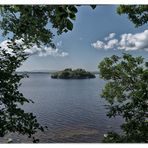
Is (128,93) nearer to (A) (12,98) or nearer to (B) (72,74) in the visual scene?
(B) (72,74)

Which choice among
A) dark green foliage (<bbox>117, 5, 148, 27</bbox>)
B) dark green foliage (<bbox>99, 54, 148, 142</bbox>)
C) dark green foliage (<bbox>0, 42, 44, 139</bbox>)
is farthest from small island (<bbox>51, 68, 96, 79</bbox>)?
dark green foliage (<bbox>117, 5, 148, 27</bbox>)

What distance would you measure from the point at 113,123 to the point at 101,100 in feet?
0.78

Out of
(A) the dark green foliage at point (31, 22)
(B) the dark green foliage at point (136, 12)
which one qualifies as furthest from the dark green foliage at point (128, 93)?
(A) the dark green foliage at point (31, 22)

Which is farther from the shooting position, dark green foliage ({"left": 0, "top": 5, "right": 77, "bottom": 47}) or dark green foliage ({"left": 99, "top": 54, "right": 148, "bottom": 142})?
dark green foliage ({"left": 99, "top": 54, "right": 148, "bottom": 142})

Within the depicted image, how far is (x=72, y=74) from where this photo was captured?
287cm

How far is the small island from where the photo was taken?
2.83 metres

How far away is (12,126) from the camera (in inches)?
90.9

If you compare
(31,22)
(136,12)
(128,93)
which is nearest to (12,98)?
(31,22)

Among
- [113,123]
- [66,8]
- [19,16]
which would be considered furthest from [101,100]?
[66,8]

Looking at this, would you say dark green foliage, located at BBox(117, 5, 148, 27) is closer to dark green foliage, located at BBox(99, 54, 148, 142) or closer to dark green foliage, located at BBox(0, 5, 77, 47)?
dark green foliage, located at BBox(99, 54, 148, 142)

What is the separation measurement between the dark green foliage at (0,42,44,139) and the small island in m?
0.45

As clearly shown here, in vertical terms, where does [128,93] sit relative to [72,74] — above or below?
below

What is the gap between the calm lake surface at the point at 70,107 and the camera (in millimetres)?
2803

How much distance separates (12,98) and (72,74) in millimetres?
686
